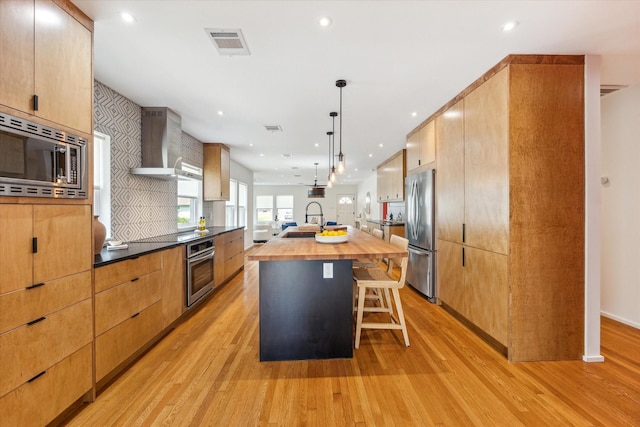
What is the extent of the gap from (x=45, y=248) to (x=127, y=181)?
6.13ft

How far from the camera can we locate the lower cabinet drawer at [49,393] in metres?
1.40

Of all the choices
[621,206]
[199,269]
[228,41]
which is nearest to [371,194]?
[621,206]

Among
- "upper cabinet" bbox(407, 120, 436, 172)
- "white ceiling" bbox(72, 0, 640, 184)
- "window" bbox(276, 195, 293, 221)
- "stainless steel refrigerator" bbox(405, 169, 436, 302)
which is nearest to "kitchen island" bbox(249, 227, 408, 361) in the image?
"white ceiling" bbox(72, 0, 640, 184)

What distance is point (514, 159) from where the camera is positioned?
2377mm

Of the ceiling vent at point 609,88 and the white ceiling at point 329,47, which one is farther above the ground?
the ceiling vent at point 609,88

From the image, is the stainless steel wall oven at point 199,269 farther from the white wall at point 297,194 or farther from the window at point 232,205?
the white wall at point 297,194

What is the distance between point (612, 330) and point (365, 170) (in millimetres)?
7119

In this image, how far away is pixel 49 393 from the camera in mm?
1575

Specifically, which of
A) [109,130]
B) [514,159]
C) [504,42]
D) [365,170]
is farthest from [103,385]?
[365,170]

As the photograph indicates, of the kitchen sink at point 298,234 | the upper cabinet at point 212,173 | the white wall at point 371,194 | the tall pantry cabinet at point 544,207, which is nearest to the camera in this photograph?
the tall pantry cabinet at point 544,207

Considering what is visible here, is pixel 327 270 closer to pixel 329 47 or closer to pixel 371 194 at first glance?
pixel 329 47

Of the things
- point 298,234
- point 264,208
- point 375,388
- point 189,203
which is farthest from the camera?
point 264,208

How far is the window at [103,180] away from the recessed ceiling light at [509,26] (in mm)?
3680

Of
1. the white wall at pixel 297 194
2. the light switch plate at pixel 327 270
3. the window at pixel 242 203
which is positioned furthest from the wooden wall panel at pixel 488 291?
the white wall at pixel 297 194
